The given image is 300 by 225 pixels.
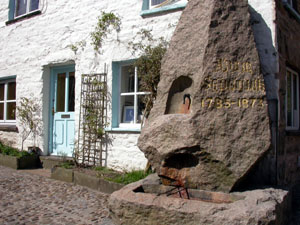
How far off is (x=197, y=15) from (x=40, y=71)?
4854mm

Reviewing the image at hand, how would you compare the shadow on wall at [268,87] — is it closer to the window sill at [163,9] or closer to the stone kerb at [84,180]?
the window sill at [163,9]

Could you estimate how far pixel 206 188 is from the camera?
334 cm

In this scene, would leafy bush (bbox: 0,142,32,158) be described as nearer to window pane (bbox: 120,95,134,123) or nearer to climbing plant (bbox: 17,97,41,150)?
climbing plant (bbox: 17,97,41,150)

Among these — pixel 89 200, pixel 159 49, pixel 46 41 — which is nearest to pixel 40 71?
pixel 46 41

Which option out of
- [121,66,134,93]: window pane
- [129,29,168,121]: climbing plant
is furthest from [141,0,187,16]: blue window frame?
[121,66,134,93]: window pane

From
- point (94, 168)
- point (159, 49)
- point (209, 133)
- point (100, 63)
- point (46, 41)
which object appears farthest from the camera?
point (46, 41)

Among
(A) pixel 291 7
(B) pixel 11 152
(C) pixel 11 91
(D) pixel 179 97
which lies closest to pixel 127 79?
(D) pixel 179 97

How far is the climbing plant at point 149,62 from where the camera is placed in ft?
17.2

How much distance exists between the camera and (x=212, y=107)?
10.9ft

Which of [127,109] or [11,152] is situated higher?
[127,109]

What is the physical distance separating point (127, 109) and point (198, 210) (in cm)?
354

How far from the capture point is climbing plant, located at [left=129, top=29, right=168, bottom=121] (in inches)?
207

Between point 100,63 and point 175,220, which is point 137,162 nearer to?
point 100,63

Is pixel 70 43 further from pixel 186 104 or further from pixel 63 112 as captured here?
pixel 186 104
